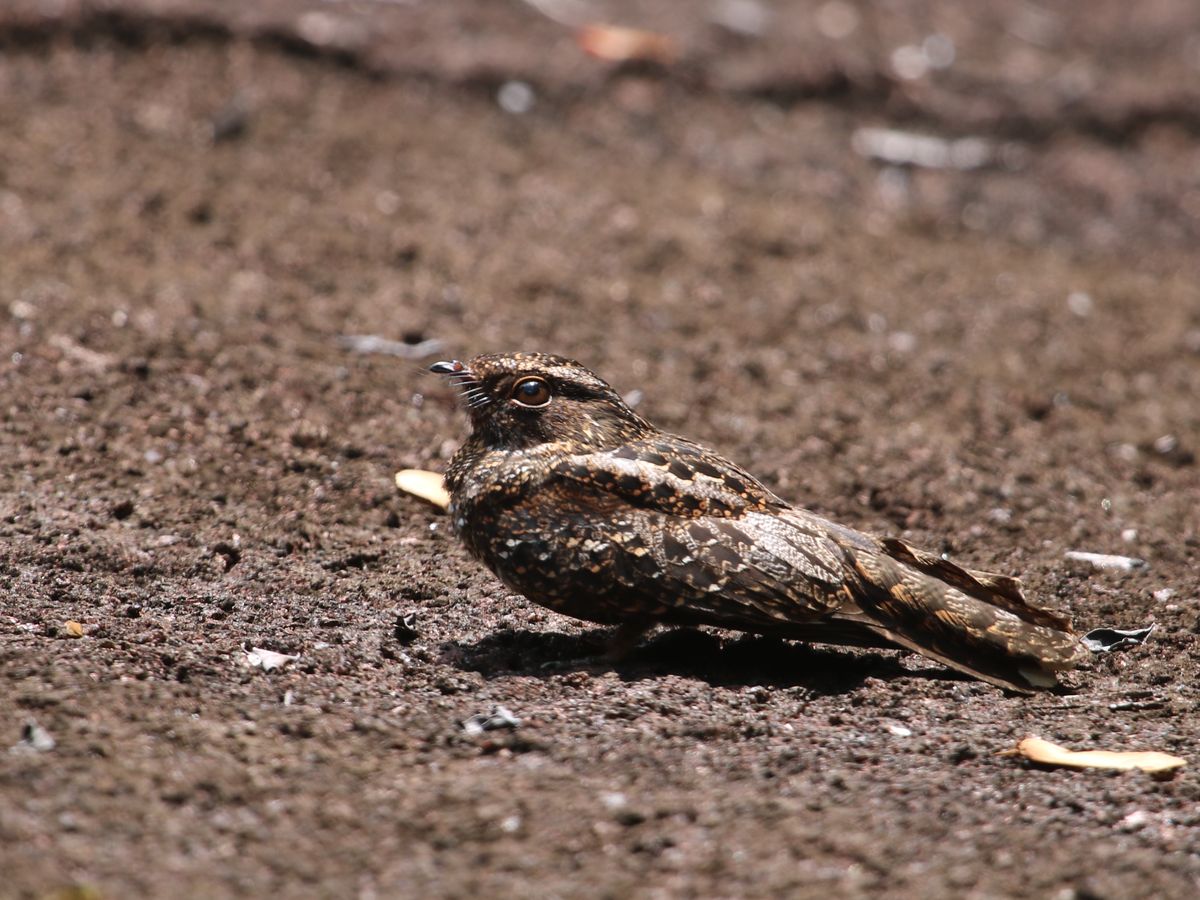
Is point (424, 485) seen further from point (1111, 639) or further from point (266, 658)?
point (1111, 639)

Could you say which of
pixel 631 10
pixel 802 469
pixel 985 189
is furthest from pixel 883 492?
pixel 631 10

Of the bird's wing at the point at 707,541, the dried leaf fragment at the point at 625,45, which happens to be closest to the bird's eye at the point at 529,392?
the bird's wing at the point at 707,541

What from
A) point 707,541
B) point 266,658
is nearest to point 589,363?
point 707,541

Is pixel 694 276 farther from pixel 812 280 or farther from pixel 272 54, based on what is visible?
pixel 272 54

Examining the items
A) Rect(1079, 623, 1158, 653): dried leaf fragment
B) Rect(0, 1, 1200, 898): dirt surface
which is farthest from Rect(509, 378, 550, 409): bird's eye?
Rect(1079, 623, 1158, 653): dried leaf fragment

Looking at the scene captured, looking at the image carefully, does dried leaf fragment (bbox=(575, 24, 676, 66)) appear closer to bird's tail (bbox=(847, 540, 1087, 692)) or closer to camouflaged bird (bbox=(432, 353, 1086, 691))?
camouflaged bird (bbox=(432, 353, 1086, 691))

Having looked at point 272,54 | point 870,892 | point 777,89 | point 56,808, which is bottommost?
point 56,808

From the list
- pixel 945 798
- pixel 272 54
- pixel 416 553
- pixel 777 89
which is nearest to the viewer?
pixel 945 798

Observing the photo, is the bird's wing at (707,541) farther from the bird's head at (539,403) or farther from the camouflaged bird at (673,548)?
the bird's head at (539,403)
